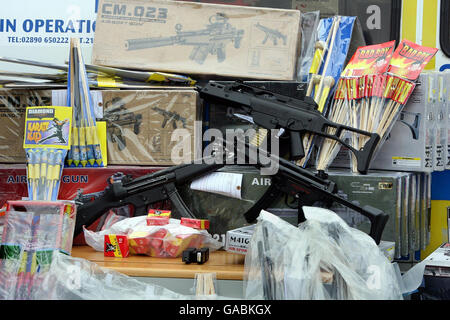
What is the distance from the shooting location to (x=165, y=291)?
1667 mm

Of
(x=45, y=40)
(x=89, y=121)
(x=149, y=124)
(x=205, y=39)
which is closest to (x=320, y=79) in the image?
(x=205, y=39)

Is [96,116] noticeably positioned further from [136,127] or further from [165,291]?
[165,291]

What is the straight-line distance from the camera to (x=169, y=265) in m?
1.98

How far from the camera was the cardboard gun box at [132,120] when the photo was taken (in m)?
2.47

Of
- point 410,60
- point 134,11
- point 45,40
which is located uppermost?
point 134,11

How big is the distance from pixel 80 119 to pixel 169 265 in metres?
0.84

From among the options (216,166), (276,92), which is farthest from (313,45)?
(216,166)

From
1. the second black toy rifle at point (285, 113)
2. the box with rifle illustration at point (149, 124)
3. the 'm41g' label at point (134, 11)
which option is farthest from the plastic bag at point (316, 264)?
the 'm41g' label at point (134, 11)

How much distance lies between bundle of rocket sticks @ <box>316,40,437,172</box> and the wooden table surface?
0.61 meters

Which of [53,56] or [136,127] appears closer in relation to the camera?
[136,127]

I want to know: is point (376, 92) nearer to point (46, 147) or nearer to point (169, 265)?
point (169, 265)

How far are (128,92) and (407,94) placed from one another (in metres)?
1.20

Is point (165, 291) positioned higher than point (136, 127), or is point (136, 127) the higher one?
point (136, 127)

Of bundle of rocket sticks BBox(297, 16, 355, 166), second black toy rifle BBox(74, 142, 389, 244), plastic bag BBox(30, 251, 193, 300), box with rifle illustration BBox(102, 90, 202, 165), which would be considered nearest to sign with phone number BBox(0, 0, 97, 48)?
box with rifle illustration BBox(102, 90, 202, 165)
